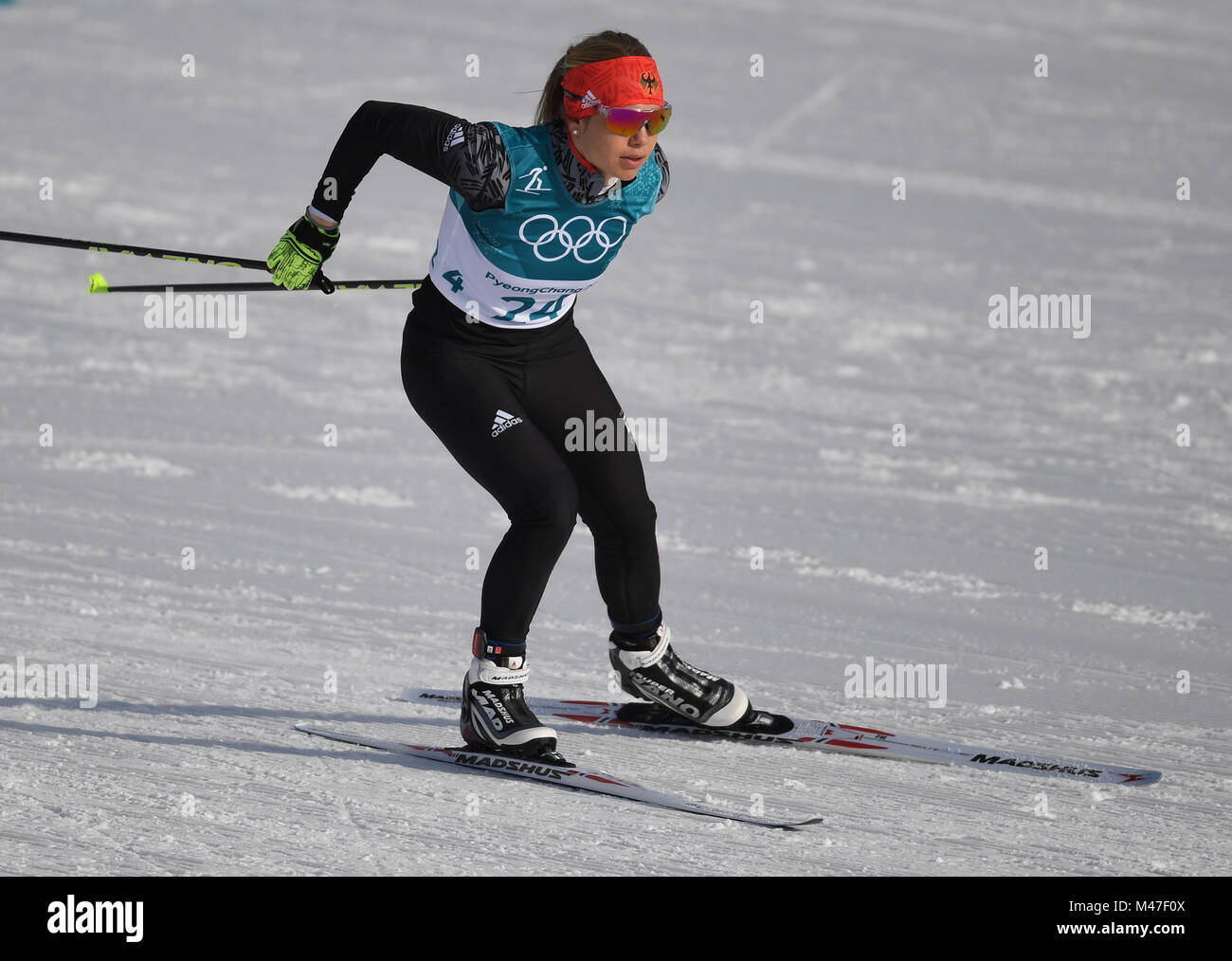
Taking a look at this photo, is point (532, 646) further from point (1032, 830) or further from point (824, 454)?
point (824, 454)

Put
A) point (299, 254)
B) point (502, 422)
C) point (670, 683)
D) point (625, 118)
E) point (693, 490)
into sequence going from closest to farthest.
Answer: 1. point (625, 118)
2. point (502, 422)
3. point (299, 254)
4. point (670, 683)
5. point (693, 490)

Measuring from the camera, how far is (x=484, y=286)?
3598 mm

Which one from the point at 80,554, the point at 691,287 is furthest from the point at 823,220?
the point at 80,554

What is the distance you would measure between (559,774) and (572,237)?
47.9 inches

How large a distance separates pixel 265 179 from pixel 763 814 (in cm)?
1064

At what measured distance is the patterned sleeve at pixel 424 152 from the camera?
11.2 feet

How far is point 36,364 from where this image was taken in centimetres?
805

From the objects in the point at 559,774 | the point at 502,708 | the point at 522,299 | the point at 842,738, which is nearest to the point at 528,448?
the point at 522,299

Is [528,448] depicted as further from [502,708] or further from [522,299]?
[502,708]

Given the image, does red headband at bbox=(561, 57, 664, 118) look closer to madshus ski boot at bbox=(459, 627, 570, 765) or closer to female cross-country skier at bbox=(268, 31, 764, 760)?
female cross-country skier at bbox=(268, 31, 764, 760)

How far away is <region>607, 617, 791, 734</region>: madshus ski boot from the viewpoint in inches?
157

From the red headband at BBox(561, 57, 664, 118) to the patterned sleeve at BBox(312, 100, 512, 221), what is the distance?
194 millimetres

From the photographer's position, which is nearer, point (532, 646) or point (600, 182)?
point (600, 182)

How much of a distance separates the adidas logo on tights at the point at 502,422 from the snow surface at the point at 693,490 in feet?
2.61
